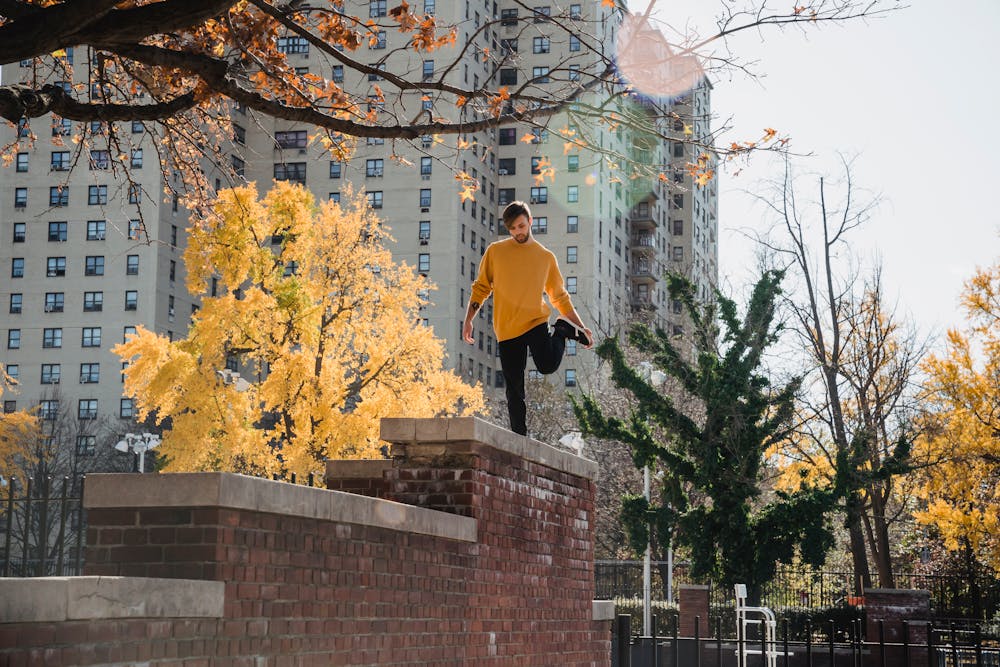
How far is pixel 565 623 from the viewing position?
34.7 ft

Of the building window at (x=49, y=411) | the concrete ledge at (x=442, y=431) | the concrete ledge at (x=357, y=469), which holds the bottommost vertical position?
the concrete ledge at (x=357, y=469)

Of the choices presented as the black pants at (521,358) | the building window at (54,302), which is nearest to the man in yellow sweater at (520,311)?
the black pants at (521,358)

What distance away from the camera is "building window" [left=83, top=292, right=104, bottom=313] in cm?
8644

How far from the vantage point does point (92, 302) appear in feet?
285

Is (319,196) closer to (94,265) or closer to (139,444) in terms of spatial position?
(94,265)

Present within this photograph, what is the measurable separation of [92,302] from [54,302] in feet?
10.6

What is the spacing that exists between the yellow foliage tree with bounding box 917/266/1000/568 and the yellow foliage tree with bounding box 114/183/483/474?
12889 mm

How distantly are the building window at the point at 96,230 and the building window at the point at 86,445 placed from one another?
51.2ft

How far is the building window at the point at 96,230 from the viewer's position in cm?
8712

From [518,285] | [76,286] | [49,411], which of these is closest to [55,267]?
[76,286]

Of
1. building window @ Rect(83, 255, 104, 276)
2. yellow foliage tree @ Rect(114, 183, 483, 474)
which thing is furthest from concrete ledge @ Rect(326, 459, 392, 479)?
building window @ Rect(83, 255, 104, 276)

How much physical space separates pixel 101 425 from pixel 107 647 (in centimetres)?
7798

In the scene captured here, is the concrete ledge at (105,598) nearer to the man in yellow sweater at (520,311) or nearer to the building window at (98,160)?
the man in yellow sweater at (520,311)

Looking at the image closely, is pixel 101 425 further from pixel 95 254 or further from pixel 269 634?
pixel 269 634
